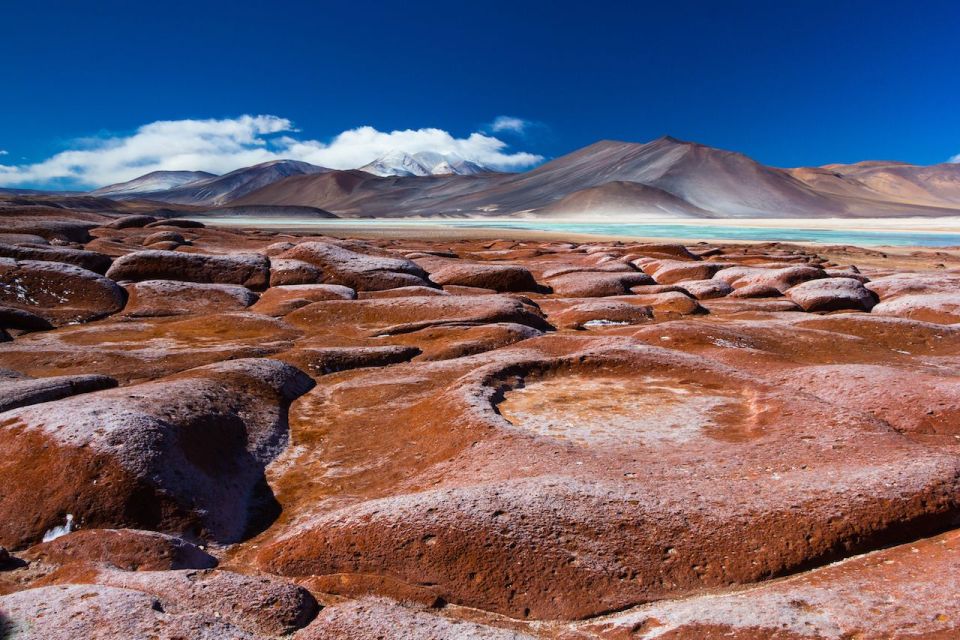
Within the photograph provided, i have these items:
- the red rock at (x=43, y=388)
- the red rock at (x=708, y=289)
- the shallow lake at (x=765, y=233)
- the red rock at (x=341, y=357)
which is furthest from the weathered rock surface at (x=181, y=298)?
the shallow lake at (x=765, y=233)

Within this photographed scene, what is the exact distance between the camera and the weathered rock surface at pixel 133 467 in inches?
152

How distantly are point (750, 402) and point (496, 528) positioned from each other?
3.21m

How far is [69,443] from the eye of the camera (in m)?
4.14

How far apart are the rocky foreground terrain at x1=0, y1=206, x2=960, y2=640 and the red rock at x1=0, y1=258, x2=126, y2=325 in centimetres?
187

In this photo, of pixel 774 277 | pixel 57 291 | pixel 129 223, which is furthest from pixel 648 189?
pixel 57 291

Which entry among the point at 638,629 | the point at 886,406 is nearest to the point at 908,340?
the point at 886,406

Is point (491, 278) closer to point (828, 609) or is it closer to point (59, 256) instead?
point (59, 256)

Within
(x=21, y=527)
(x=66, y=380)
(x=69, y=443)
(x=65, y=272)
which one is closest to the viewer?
(x=21, y=527)

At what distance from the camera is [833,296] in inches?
472

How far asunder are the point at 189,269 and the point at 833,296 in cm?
1227

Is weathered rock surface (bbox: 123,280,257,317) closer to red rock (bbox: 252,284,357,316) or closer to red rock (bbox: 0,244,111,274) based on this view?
red rock (bbox: 252,284,357,316)

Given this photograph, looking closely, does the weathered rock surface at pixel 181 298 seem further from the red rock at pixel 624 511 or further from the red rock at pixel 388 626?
the red rock at pixel 388 626

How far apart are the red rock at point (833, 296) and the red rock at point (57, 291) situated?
11895 millimetres

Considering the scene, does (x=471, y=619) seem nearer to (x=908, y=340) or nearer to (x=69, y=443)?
(x=69, y=443)
